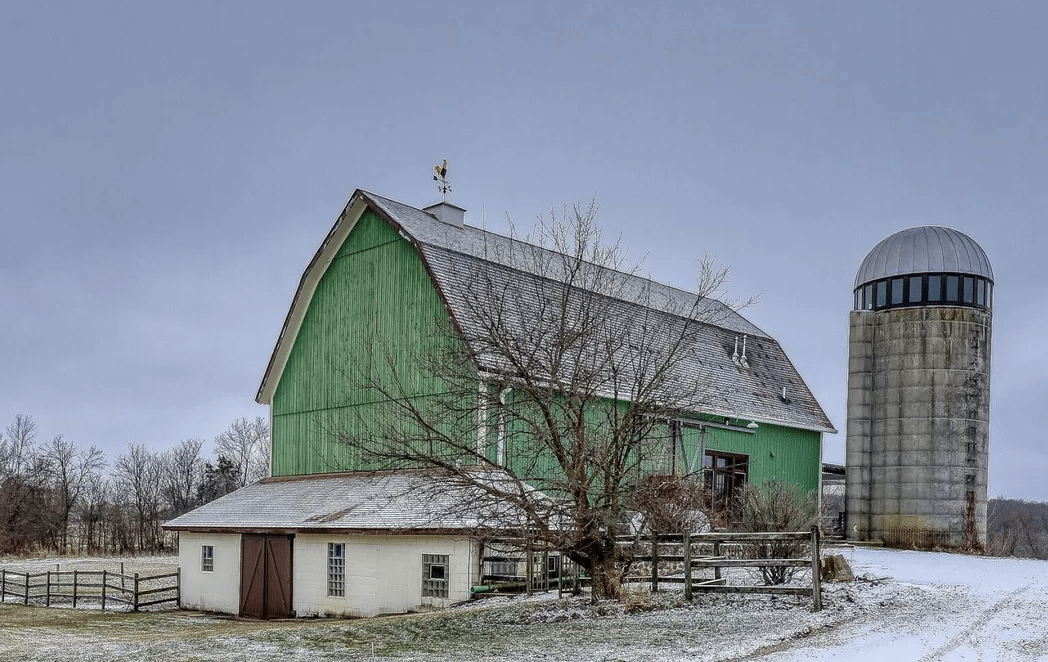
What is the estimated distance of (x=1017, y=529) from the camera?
5803cm

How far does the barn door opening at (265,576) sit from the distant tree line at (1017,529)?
70.7 ft

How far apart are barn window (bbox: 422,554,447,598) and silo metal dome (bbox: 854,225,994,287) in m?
18.0

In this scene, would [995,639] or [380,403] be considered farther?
[380,403]

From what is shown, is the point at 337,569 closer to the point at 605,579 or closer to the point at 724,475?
A: the point at 605,579

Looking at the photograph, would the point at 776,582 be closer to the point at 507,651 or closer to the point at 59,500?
the point at 507,651

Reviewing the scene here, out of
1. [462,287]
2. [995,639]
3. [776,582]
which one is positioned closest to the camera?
[995,639]

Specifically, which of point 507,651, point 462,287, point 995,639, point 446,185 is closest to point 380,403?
point 462,287

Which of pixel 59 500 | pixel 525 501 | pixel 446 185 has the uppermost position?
pixel 446 185

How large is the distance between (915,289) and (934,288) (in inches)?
21.0

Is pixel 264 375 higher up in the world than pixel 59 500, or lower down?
higher up

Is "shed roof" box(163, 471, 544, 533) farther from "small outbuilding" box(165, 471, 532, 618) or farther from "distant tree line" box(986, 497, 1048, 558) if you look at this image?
"distant tree line" box(986, 497, 1048, 558)

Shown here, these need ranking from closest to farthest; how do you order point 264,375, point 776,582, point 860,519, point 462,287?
point 776,582
point 462,287
point 264,375
point 860,519

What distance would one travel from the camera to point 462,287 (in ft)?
80.4

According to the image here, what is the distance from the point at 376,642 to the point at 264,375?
15.0 m
